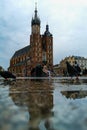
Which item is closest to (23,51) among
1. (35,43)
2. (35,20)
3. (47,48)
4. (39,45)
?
(39,45)

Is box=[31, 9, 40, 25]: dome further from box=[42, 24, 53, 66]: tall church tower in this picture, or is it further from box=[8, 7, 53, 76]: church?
box=[42, 24, 53, 66]: tall church tower

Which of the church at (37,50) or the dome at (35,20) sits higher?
the dome at (35,20)

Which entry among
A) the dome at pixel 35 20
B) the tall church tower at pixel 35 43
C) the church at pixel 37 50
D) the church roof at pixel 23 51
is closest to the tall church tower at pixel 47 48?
the church at pixel 37 50

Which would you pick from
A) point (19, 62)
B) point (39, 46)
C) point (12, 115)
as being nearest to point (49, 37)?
point (39, 46)

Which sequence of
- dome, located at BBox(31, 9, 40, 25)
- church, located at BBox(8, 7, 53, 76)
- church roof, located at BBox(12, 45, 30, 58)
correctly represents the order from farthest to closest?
church roof, located at BBox(12, 45, 30, 58), dome, located at BBox(31, 9, 40, 25), church, located at BBox(8, 7, 53, 76)

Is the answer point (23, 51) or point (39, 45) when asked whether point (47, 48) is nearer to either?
point (39, 45)

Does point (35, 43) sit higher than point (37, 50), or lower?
higher

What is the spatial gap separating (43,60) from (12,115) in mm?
161004

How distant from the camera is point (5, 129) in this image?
336 centimetres

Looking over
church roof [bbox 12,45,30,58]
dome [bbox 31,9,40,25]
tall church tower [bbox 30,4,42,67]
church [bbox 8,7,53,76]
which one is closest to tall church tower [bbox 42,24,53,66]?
church [bbox 8,7,53,76]

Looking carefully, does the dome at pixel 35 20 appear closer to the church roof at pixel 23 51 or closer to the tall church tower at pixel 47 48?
the tall church tower at pixel 47 48

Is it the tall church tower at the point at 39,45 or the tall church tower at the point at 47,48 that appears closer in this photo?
the tall church tower at the point at 39,45

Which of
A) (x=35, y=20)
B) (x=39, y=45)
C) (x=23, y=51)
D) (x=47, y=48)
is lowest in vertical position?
(x=47, y=48)

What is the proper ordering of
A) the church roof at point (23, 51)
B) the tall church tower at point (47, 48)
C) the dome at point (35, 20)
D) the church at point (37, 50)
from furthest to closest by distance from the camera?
the church roof at point (23, 51) → the tall church tower at point (47, 48) → the dome at point (35, 20) → the church at point (37, 50)
